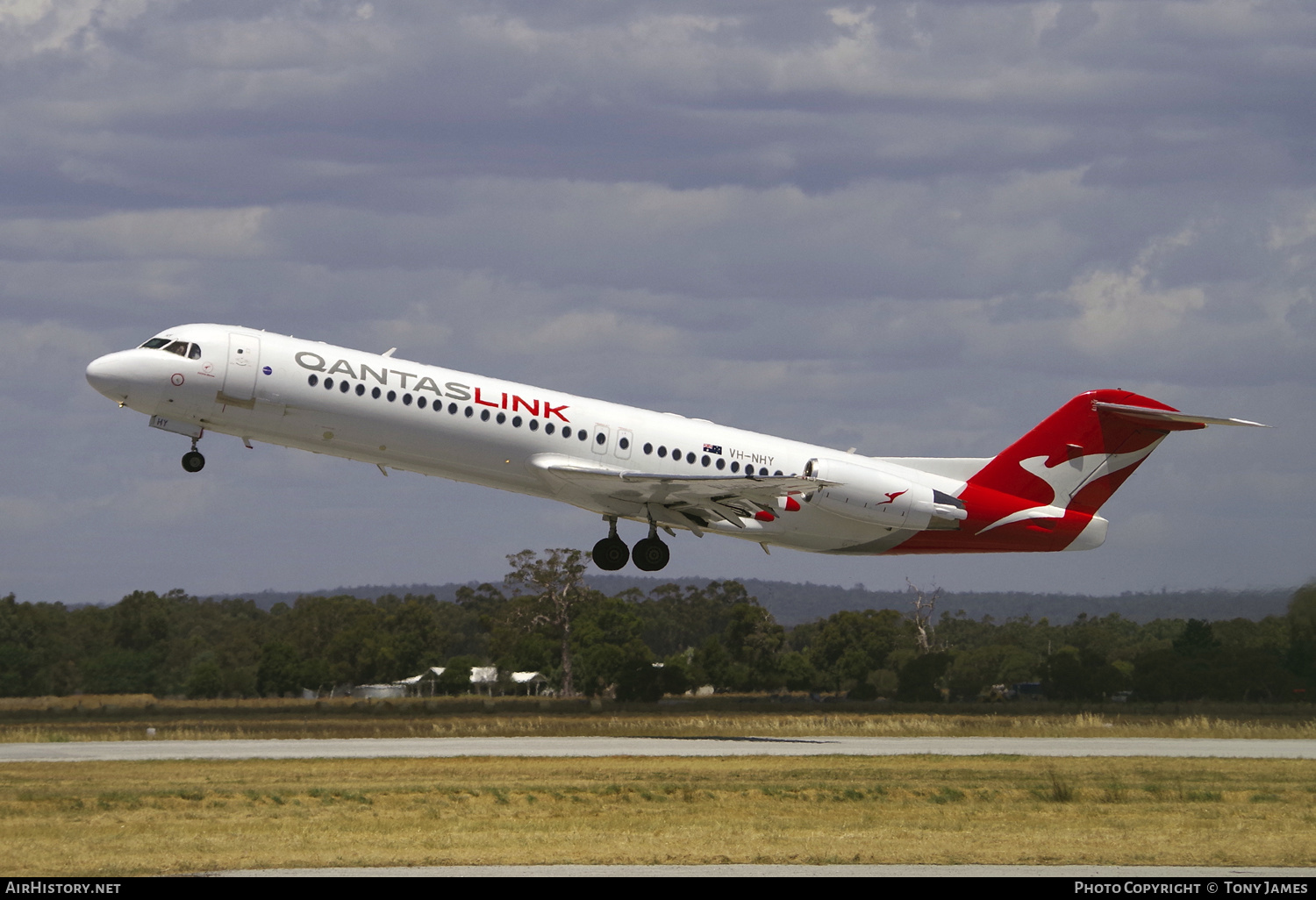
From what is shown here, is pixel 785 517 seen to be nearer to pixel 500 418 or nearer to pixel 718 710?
pixel 500 418

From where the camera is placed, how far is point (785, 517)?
3516 centimetres

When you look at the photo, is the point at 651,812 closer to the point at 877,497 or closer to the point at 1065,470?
the point at 877,497

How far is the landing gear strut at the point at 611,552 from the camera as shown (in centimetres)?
3447

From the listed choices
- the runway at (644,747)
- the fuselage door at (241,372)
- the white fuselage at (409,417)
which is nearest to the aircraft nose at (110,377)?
the white fuselage at (409,417)

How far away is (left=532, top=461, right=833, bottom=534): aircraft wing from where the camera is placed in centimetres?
3152

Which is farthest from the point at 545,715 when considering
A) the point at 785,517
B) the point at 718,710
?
the point at 785,517

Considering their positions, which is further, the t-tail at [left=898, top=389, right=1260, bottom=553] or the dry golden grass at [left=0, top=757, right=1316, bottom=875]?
the t-tail at [left=898, top=389, right=1260, bottom=553]

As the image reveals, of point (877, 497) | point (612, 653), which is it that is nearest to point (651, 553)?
point (877, 497)

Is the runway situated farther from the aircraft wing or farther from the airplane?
the aircraft wing

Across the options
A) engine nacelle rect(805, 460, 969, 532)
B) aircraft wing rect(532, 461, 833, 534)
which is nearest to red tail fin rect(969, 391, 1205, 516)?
engine nacelle rect(805, 460, 969, 532)

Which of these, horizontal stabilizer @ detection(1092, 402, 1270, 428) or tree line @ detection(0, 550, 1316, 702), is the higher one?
horizontal stabilizer @ detection(1092, 402, 1270, 428)

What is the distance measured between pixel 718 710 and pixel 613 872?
126 feet

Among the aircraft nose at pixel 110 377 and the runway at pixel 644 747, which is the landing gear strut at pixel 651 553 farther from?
the aircraft nose at pixel 110 377

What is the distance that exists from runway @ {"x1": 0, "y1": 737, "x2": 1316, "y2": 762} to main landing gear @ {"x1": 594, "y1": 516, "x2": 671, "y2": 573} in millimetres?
5717
